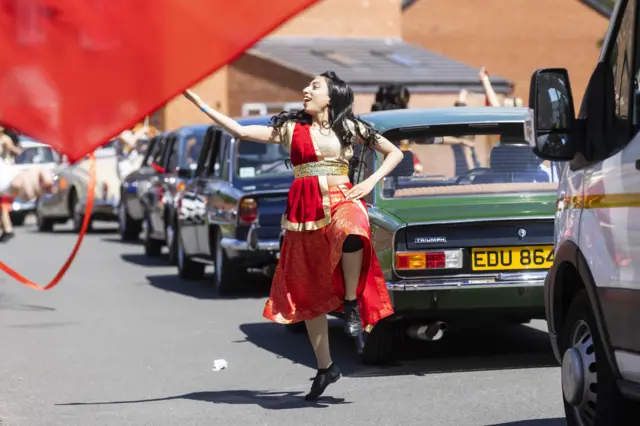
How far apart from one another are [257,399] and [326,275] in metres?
0.79

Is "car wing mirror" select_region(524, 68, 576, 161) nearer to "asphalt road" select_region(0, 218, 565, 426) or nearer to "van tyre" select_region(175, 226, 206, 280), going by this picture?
"asphalt road" select_region(0, 218, 565, 426)

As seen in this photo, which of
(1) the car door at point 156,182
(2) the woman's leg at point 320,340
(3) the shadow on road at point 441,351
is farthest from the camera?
(1) the car door at point 156,182

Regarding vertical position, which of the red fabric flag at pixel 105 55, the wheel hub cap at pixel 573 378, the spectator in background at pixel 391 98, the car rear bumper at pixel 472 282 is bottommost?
the car rear bumper at pixel 472 282

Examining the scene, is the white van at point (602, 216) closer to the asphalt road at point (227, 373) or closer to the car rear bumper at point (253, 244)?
the asphalt road at point (227, 373)

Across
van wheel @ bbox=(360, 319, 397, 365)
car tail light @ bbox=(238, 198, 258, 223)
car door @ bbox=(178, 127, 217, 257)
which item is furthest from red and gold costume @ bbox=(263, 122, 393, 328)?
car door @ bbox=(178, 127, 217, 257)

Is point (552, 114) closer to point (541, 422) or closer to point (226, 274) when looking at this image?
point (541, 422)

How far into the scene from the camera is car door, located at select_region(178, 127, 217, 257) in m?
16.5

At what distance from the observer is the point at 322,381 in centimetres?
839

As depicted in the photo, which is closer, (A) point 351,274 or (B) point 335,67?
(A) point 351,274

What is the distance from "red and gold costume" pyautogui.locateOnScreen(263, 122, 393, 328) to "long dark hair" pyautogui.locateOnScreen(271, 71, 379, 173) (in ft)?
0.16

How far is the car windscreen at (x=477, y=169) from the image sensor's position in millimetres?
9906

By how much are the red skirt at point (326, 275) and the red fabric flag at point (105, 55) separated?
3.54 m

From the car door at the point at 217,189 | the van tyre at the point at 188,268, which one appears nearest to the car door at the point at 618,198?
the car door at the point at 217,189

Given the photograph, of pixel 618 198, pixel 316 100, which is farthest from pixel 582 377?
pixel 316 100
